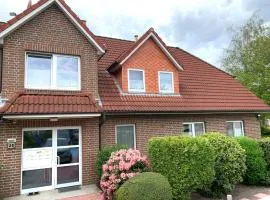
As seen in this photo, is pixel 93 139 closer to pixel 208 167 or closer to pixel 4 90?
pixel 4 90

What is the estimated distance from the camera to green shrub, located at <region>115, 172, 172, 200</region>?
6.84 metres

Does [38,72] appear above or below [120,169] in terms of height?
above

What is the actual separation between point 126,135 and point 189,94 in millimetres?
5185

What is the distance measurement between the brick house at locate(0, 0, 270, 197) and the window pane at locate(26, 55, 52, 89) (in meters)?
0.04

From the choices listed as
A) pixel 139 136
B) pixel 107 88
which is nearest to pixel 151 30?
pixel 107 88

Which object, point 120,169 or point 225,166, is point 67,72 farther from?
point 225,166

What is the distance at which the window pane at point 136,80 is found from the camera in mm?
13383

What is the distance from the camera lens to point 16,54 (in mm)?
10094

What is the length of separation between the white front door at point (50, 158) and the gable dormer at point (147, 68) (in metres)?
4.02

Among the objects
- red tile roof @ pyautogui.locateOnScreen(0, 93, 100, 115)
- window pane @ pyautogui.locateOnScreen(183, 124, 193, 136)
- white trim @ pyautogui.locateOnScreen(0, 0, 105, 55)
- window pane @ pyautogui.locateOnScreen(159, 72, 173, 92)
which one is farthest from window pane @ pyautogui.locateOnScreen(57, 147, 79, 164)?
window pane @ pyautogui.locateOnScreen(183, 124, 193, 136)

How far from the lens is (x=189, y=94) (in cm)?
1516

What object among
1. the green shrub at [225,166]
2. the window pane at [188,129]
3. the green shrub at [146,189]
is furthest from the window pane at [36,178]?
the window pane at [188,129]

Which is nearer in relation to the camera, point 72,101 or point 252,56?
point 72,101

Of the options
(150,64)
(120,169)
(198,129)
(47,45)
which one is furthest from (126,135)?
(47,45)
